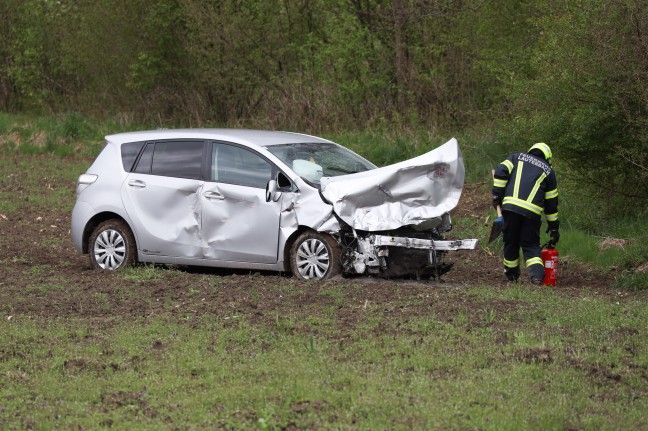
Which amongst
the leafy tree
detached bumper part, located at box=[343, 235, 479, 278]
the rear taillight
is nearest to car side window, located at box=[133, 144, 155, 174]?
the rear taillight

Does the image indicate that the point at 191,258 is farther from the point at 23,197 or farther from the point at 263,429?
the point at 23,197

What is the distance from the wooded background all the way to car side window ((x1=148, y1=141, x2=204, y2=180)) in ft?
15.9

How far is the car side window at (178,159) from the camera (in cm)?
1229

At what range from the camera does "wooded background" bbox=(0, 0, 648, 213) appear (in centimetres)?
1381

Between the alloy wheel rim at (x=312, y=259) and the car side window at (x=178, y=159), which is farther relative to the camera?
the car side window at (x=178, y=159)

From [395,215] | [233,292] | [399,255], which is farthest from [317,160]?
[233,292]

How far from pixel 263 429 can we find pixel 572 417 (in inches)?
71.0

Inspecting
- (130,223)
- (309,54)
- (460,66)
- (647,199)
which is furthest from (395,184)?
(309,54)

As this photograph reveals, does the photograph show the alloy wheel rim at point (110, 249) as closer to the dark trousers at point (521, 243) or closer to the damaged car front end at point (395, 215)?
the damaged car front end at point (395, 215)

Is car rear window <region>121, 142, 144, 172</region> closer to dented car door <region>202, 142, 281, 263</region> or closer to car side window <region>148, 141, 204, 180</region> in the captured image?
car side window <region>148, 141, 204, 180</region>

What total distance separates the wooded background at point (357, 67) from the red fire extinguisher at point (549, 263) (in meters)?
1.73

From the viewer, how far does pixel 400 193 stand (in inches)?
451

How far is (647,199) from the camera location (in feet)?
46.9

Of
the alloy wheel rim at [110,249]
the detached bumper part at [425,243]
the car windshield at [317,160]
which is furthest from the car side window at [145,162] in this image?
the detached bumper part at [425,243]
